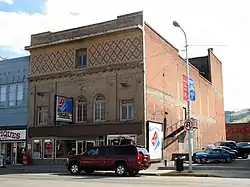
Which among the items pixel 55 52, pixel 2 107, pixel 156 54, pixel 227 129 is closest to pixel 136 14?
pixel 156 54

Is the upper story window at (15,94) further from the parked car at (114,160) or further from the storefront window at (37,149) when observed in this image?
the parked car at (114,160)

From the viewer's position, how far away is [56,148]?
35812 mm

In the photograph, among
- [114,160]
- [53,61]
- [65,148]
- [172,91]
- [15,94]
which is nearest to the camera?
[114,160]

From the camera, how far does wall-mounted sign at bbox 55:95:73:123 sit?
109 feet

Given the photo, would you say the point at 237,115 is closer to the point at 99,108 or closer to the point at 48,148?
the point at 99,108

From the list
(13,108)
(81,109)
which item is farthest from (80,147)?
(13,108)

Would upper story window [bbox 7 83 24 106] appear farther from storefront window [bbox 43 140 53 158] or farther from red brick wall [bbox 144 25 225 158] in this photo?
red brick wall [bbox 144 25 225 158]

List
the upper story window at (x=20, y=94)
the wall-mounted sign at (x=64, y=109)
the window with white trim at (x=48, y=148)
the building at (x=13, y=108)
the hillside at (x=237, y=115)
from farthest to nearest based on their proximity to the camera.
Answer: the hillside at (x=237, y=115)
the upper story window at (x=20, y=94)
the building at (x=13, y=108)
the window with white trim at (x=48, y=148)
the wall-mounted sign at (x=64, y=109)

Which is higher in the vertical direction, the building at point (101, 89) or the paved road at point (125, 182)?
the building at point (101, 89)

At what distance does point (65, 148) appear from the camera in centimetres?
3575

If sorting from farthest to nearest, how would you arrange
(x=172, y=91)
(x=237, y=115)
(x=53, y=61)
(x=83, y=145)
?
(x=237, y=115)
(x=172, y=91)
(x=53, y=61)
(x=83, y=145)

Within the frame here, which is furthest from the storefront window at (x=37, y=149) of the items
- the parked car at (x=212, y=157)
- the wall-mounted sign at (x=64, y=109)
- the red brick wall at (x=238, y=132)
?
the red brick wall at (x=238, y=132)

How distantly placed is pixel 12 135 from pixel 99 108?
393 inches

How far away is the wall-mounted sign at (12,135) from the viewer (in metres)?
37.6
